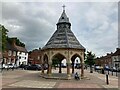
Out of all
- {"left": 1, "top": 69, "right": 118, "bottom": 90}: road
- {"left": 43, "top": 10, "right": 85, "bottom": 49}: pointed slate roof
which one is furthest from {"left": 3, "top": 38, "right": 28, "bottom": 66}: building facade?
{"left": 1, "top": 69, "right": 118, "bottom": 90}: road

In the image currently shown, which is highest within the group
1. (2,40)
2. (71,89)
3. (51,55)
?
(2,40)

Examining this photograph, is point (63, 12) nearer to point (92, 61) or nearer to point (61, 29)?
point (61, 29)

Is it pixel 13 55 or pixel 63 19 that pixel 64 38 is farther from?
pixel 13 55

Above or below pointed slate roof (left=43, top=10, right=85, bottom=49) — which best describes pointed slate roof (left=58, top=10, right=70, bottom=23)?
above

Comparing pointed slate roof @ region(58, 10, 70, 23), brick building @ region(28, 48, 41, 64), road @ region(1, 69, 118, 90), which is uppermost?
pointed slate roof @ region(58, 10, 70, 23)

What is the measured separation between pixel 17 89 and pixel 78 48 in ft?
51.6

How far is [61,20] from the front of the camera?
3441cm

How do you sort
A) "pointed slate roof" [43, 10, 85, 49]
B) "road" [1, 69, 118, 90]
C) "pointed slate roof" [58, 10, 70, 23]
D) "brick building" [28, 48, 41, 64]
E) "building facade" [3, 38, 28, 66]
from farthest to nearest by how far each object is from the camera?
"brick building" [28, 48, 41, 64]
"building facade" [3, 38, 28, 66]
"pointed slate roof" [58, 10, 70, 23]
"pointed slate roof" [43, 10, 85, 49]
"road" [1, 69, 118, 90]

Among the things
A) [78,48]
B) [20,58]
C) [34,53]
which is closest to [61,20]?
[78,48]

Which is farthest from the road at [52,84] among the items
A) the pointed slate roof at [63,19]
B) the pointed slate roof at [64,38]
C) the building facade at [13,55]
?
the building facade at [13,55]

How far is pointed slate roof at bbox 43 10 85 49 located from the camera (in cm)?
3070

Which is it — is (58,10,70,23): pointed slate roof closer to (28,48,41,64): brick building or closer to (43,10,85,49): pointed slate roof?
(43,10,85,49): pointed slate roof

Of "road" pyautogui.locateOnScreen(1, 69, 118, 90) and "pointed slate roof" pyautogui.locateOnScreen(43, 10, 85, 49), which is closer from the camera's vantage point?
"road" pyautogui.locateOnScreen(1, 69, 118, 90)

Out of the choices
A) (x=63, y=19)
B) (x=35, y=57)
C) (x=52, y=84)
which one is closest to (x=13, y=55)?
(x=35, y=57)
